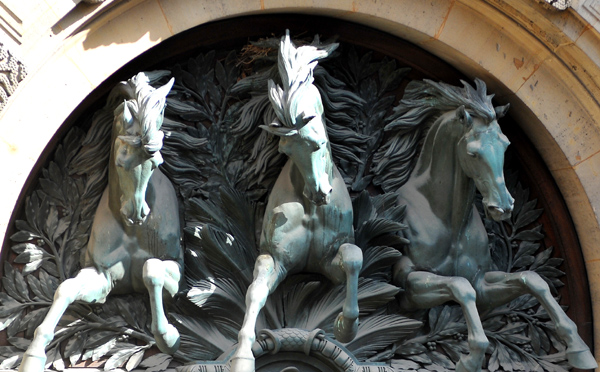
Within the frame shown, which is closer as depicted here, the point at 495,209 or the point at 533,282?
the point at 495,209

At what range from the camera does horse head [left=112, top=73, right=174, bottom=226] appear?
4.47m

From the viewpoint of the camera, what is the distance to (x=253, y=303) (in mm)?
4500

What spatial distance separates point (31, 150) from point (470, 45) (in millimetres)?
Answer: 2051

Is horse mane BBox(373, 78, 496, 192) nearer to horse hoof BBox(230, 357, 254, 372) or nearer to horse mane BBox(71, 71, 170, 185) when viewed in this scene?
horse mane BBox(71, 71, 170, 185)

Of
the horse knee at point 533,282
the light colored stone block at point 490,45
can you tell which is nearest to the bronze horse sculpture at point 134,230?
the light colored stone block at point 490,45

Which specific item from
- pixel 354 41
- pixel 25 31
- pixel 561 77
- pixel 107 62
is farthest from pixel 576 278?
pixel 25 31

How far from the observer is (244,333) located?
438cm

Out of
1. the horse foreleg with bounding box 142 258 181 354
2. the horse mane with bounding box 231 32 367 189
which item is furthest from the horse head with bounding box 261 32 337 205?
the horse foreleg with bounding box 142 258 181 354

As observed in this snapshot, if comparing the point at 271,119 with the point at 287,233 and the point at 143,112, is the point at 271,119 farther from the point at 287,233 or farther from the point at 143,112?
the point at 143,112

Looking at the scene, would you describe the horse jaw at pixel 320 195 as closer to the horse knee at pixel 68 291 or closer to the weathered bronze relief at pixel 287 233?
the weathered bronze relief at pixel 287 233

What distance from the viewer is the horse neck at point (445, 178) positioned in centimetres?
491

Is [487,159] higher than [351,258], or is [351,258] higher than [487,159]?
[487,159]

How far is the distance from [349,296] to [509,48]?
146 cm

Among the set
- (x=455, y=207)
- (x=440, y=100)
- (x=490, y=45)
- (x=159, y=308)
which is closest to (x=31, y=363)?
(x=159, y=308)
